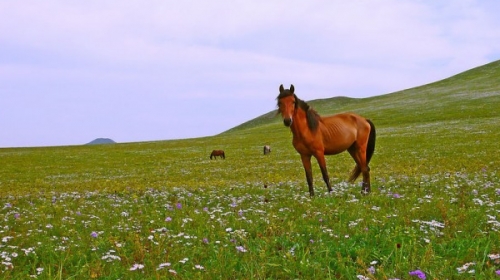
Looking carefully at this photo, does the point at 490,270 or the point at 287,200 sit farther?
the point at 287,200

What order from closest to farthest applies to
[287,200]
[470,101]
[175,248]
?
[175,248], [287,200], [470,101]

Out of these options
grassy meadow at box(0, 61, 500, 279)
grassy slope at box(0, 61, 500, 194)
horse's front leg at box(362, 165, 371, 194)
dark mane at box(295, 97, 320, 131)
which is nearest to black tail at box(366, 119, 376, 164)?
horse's front leg at box(362, 165, 371, 194)

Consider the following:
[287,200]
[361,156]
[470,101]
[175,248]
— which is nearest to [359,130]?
[361,156]

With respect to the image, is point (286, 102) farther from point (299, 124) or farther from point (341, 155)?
point (341, 155)

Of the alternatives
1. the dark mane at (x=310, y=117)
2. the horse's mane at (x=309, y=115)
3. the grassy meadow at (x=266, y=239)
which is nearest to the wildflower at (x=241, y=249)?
the grassy meadow at (x=266, y=239)

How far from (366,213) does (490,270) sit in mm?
3964

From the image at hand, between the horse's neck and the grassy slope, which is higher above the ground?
the horse's neck

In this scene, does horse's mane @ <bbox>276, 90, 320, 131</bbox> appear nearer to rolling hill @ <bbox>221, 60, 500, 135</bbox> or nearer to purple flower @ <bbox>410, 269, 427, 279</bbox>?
purple flower @ <bbox>410, 269, 427, 279</bbox>

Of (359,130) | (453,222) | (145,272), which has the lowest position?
(453,222)

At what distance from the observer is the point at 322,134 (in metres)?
13.8

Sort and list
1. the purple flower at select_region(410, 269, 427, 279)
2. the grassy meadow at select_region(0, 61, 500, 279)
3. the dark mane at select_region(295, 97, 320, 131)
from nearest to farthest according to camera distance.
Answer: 1. the purple flower at select_region(410, 269, 427, 279)
2. the grassy meadow at select_region(0, 61, 500, 279)
3. the dark mane at select_region(295, 97, 320, 131)

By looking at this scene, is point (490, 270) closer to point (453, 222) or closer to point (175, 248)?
point (453, 222)

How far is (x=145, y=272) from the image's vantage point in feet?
18.1

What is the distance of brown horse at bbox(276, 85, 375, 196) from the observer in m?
12.3
